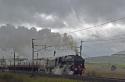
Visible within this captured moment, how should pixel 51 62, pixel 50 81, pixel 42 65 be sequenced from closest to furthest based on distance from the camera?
pixel 50 81 → pixel 51 62 → pixel 42 65

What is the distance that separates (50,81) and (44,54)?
69661mm

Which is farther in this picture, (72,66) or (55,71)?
(55,71)

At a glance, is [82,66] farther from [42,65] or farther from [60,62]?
[42,65]

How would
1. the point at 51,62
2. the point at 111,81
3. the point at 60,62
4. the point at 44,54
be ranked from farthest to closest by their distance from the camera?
the point at 44,54 < the point at 51,62 < the point at 60,62 < the point at 111,81

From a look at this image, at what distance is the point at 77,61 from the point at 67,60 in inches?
74.5

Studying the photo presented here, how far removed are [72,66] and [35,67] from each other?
2586 cm

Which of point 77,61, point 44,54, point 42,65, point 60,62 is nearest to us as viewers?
point 77,61

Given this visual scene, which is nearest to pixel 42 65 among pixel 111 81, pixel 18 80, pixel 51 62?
pixel 51 62

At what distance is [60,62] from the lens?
2164 inches

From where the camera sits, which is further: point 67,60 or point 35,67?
point 35,67

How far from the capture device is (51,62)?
63.1 meters

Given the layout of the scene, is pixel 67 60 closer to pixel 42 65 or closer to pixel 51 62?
pixel 51 62

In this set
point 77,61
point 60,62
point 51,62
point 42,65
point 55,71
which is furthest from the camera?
point 42,65

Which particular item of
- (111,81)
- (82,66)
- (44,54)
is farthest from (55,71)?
(44,54)
